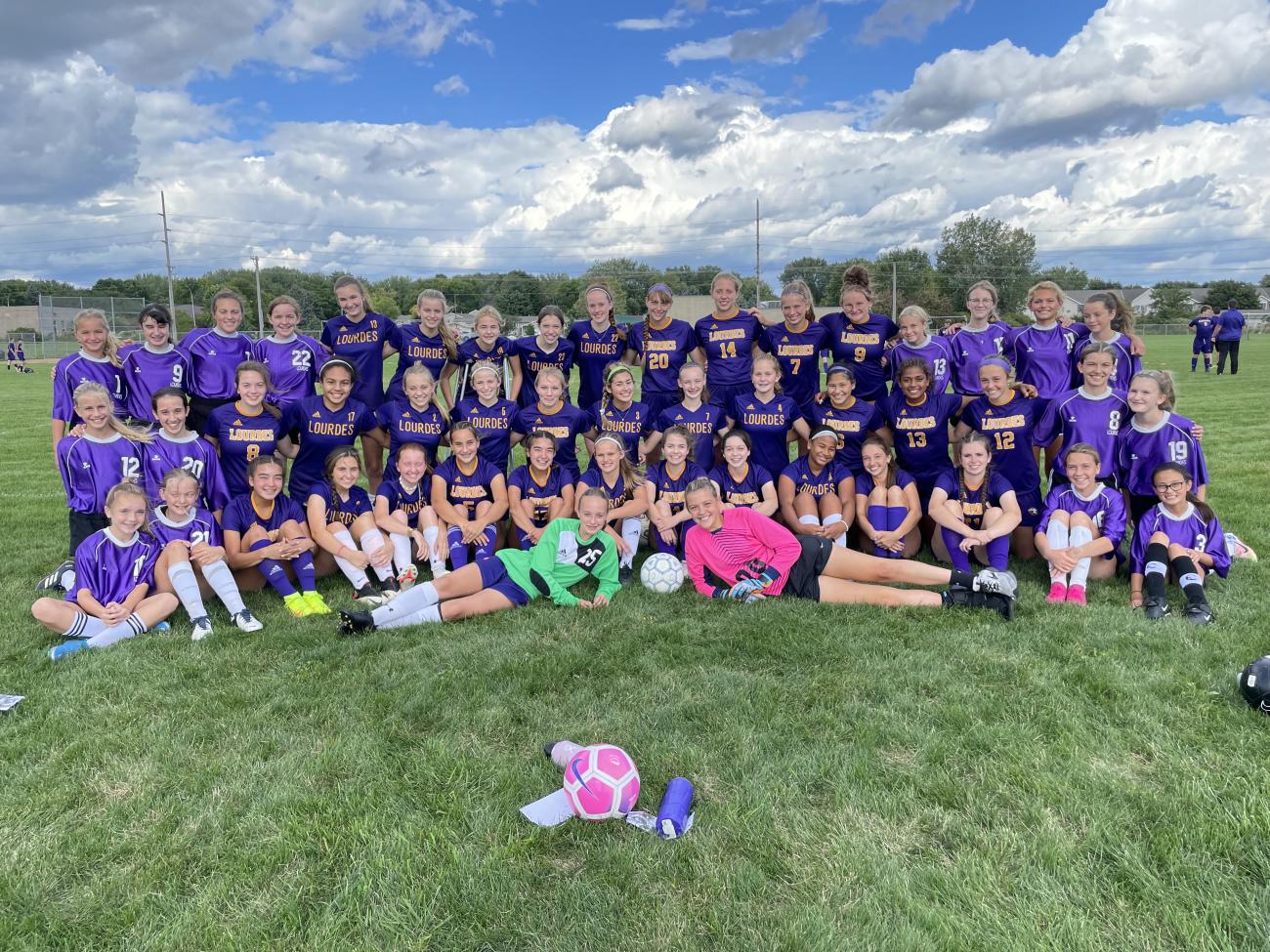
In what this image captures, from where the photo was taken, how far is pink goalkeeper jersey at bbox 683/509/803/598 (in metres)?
4.72

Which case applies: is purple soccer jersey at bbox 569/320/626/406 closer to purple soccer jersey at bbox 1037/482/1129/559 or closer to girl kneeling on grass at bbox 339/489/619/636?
girl kneeling on grass at bbox 339/489/619/636

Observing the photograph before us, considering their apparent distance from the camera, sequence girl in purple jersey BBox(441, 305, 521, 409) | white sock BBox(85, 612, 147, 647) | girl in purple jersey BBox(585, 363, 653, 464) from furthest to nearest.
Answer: girl in purple jersey BBox(441, 305, 521, 409) → girl in purple jersey BBox(585, 363, 653, 464) → white sock BBox(85, 612, 147, 647)

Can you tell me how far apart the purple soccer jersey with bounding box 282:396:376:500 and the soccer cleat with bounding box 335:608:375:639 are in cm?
154

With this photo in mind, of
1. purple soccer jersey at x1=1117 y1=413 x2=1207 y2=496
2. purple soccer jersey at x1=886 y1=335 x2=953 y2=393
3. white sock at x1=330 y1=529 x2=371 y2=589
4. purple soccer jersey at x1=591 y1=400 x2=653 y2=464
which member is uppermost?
purple soccer jersey at x1=886 y1=335 x2=953 y2=393

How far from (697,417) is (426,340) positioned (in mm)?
2449

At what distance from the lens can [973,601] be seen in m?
4.46

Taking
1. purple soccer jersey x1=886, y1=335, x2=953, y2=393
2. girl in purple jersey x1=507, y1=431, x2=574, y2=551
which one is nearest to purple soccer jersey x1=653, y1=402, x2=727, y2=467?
girl in purple jersey x1=507, y1=431, x2=574, y2=551

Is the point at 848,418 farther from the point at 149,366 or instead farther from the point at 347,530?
the point at 149,366

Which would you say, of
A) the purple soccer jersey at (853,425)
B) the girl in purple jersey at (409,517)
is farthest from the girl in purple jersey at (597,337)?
the purple soccer jersey at (853,425)

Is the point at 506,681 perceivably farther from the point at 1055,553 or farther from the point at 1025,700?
the point at 1055,553

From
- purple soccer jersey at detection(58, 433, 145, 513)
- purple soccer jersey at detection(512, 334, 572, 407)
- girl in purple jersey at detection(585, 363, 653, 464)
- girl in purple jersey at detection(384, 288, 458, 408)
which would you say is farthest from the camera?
purple soccer jersey at detection(512, 334, 572, 407)

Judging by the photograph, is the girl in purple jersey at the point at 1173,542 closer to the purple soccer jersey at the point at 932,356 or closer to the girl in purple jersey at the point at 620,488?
the purple soccer jersey at the point at 932,356

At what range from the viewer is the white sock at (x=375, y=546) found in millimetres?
5129

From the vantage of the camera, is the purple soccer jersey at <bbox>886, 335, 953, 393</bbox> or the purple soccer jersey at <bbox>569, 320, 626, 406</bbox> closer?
the purple soccer jersey at <bbox>886, 335, 953, 393</bbox>
